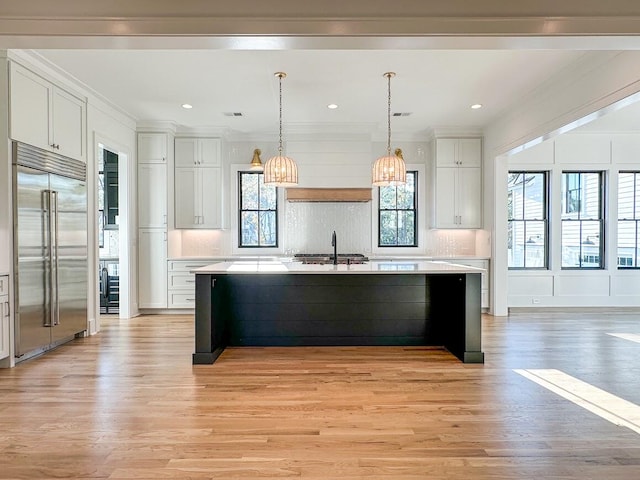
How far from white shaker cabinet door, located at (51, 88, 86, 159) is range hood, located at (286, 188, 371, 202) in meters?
2.86

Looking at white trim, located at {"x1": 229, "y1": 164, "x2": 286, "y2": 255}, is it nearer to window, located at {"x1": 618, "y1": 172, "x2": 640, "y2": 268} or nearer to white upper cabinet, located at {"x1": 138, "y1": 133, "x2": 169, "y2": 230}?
white upper cabinet, located at {"x1": 138, "y1": 133, "x2": 169, "y2": 230}

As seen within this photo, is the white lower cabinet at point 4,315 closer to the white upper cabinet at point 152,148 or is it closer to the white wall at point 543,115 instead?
the white upper cabinet at point 152,148

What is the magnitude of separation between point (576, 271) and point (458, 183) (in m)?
2.32

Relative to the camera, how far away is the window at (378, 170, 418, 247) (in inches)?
275

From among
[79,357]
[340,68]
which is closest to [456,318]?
[340,68]

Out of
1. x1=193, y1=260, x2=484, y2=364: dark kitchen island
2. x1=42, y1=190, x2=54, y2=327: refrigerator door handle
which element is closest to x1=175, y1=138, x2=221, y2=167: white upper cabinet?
x1=42, y1=190, x2=54, y2=327: refrigerator door handle

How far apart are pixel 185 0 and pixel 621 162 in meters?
6.91

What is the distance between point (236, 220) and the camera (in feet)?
22.5

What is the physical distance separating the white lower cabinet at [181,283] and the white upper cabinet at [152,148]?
1.59m

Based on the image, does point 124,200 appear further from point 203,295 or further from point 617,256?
point 617,256

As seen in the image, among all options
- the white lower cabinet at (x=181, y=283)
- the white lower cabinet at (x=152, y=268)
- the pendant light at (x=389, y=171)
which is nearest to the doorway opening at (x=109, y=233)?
the white lower cabinet at (x=152, y=268)

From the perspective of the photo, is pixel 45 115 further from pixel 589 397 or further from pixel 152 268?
pixel 589 397

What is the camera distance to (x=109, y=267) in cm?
638

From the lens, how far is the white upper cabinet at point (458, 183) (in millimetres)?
6602
